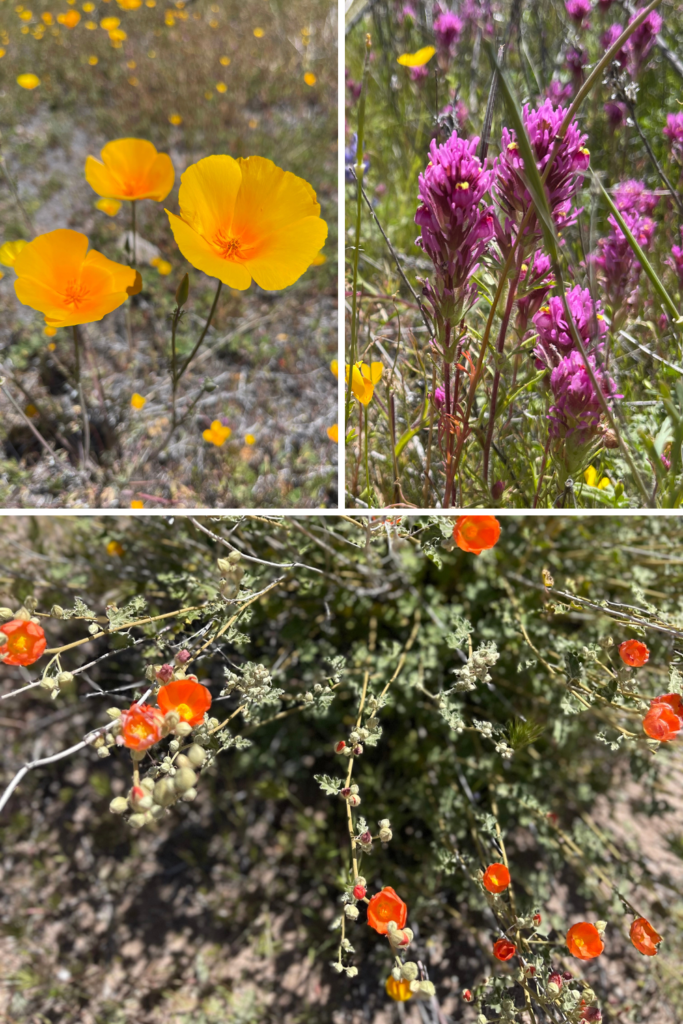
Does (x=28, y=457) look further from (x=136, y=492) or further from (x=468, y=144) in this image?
(x=468, y=144)

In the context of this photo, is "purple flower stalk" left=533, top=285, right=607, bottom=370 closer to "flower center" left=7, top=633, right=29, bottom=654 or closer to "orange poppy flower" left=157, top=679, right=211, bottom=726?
"orange poppy flower" left=157, top=679, right=211, bottom=726

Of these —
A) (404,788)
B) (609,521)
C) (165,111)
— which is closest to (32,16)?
(165,111)

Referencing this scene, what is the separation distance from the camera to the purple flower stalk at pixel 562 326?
752mm

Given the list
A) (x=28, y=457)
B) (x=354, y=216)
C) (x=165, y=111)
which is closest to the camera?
(x=354, y=216)

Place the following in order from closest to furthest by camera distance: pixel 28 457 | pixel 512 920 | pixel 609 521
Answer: pixel 512 920, pixel 609 521, pixel 28 457

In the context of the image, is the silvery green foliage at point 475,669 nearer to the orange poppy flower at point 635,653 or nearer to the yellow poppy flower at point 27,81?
the orange poppy flower at point 635,653

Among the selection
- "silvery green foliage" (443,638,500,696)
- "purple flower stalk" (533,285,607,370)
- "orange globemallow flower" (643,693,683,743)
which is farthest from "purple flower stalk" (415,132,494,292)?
"orange globemallow flower" (643,693,683,743)

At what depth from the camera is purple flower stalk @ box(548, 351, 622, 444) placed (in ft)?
2.49

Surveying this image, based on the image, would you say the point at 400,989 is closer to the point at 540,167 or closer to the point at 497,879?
the point at 497,879

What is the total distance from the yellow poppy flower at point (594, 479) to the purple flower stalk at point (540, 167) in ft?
1.06

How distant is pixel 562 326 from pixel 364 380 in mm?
263

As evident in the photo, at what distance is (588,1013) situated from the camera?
2.28 ft

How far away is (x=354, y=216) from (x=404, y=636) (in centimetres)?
70

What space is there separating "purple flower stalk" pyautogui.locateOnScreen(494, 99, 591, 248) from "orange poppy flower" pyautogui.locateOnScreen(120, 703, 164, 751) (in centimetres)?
62
